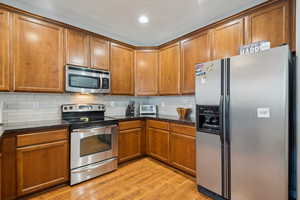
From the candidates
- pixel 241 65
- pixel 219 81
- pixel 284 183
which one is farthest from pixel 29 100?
pixel 284 183

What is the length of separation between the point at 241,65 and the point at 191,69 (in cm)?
109

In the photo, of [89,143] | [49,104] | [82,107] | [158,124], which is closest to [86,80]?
[82,107]

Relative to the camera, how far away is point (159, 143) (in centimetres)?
295

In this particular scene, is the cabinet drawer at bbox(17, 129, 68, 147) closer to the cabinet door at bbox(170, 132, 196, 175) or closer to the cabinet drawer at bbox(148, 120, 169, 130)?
the cabinet drawer at bbox(148, 120, 169, 130)

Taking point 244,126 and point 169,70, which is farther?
point 169,70

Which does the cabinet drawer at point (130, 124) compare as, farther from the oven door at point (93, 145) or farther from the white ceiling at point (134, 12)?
the white ceiling at point (134, 12)

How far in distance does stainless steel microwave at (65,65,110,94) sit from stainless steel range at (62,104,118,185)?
37cm

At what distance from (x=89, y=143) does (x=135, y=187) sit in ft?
3.16

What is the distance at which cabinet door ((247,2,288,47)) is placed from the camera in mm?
1719

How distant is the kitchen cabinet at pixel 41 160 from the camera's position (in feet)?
5.96

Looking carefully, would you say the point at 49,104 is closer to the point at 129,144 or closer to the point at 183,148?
Answer: the point at 129,144

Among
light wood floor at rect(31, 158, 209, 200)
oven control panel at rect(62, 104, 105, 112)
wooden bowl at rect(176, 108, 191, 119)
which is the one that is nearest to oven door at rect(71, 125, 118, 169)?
light wood floor at rect(31, 158, 209, 200)

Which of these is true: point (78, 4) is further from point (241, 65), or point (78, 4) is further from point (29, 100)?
point (241, 65)

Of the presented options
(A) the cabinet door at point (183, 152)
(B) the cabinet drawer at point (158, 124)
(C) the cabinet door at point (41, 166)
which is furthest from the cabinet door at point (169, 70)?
(C) the cabinet door at point (41, 166)
